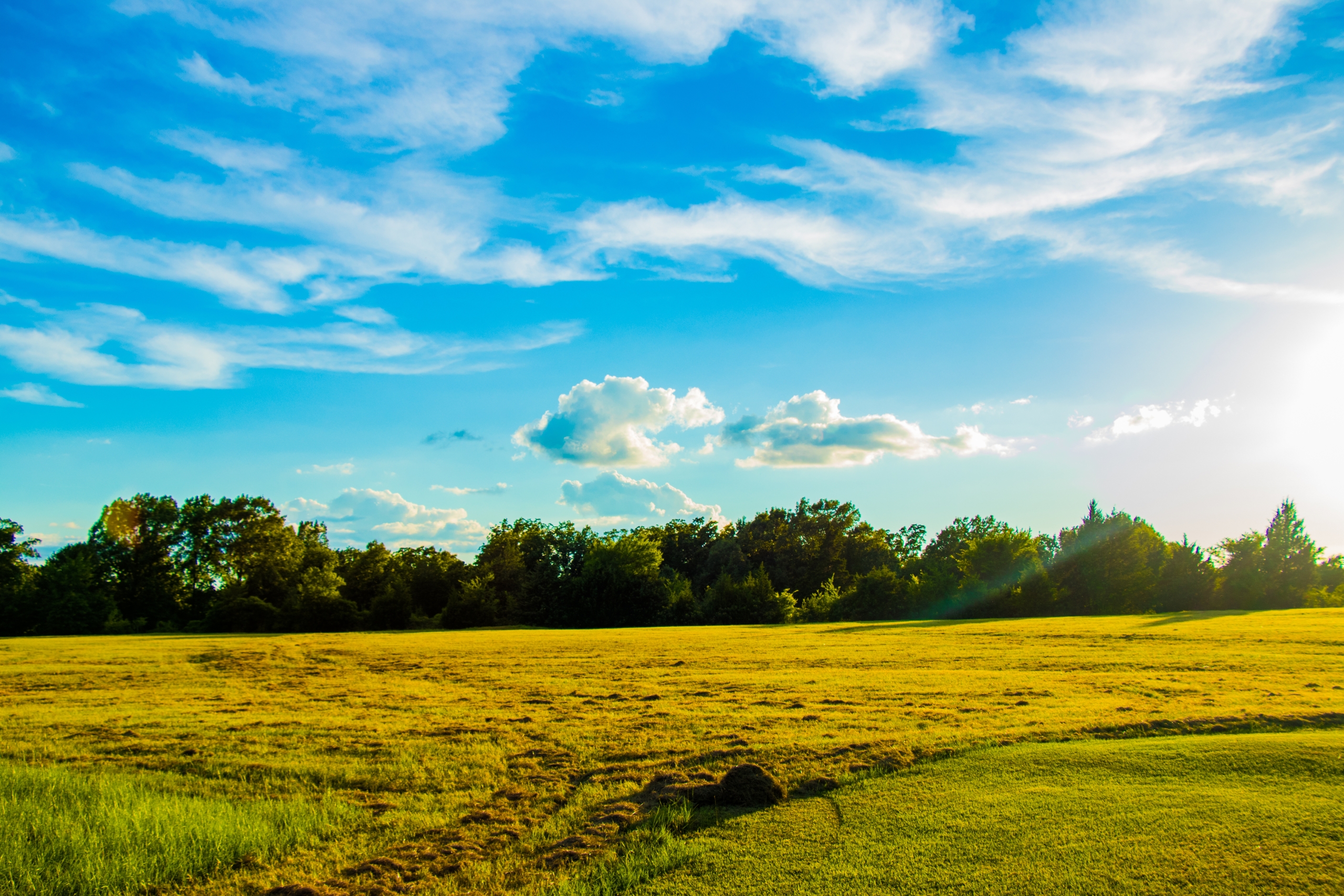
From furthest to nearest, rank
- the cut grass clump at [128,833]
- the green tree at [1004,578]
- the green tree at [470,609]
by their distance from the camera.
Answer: the green tree at [470,609] → the green tree at [1004,578] → the cut grass clump at [128,833]

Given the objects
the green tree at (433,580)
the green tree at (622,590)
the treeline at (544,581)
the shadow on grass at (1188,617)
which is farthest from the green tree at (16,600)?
the shadow on grass at (1188,617)

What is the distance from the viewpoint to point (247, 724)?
1449cm

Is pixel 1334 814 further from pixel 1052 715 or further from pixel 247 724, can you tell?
pixel 247 724

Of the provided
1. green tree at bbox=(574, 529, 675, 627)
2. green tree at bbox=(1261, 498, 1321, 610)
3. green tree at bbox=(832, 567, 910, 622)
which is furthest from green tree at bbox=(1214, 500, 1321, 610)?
green tree at bbox=(574, 529, 675, 627)

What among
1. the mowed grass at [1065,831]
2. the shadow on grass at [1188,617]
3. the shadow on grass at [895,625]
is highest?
the mowed grass at [1065,831]

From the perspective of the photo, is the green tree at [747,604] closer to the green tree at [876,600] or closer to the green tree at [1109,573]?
the green tree at [876,600]

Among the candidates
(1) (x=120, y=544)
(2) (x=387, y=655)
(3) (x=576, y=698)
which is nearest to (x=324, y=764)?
(3) (x=576, y=698)

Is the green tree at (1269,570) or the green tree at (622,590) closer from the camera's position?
the green tree at (1269,570)

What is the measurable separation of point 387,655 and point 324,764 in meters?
19.8

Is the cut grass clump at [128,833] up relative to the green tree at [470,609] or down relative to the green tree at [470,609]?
up

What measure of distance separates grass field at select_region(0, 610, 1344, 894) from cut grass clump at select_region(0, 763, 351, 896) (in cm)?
34

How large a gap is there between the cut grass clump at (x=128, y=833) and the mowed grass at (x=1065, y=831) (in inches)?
192

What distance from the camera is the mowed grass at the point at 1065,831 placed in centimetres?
612

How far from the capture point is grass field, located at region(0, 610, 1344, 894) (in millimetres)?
8008
